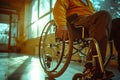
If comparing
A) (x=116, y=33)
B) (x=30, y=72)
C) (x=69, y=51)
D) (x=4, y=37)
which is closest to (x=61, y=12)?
(x=69, y=51)

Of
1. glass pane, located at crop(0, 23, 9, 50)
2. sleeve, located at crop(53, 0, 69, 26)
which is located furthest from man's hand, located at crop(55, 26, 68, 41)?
glass pane, located at crop(0, 23, 9, 50)

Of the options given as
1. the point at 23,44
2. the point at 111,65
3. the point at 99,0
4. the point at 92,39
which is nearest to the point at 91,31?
the point at 92,39

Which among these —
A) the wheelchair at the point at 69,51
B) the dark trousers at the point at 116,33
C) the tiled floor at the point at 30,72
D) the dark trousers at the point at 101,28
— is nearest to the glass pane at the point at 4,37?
the tiled floor at the point at 30,72

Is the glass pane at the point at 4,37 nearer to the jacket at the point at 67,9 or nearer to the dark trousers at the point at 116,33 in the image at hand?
the jacket at the point at 67,9

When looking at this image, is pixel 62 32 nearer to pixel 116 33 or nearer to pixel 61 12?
pixel 61 12

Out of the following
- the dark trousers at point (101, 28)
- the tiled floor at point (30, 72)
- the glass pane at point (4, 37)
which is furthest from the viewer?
the glass pane at point (4, 37)

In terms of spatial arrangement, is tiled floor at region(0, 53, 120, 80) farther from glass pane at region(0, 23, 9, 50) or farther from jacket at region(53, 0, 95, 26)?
glass pane at region(0, 23, 9, 50)

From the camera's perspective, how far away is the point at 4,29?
993cm

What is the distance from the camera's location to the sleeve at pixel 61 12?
1357 mm

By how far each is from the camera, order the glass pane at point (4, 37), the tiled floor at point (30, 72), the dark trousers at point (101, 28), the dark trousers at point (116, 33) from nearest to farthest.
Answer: the dark trousers at point (101, 28) → the dark trousers at point (116, 33) → the tiled floor at point (30, 72) → the glass pane at point (4, 37)

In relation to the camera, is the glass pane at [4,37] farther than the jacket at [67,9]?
Yes

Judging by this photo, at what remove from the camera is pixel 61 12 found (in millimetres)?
1396

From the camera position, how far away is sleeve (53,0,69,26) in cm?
136

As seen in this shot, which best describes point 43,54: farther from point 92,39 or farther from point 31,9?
point 31,9
